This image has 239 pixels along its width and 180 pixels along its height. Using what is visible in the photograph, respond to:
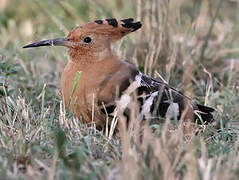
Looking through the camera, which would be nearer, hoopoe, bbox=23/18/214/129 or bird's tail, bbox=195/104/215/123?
hoopoe, bbox=23/18/214/129

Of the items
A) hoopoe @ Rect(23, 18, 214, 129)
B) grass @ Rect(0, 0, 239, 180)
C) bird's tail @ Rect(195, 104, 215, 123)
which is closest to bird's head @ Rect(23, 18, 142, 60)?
hoopoe @ Rect(23, 18, 214, 129)

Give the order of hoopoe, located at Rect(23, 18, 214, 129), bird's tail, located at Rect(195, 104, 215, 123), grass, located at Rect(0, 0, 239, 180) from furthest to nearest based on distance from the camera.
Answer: bird's tail, located at Rect(195, 104, 215, 123)
hoopoe, located at Rect(23, 18, 214, 129)
grass, located at Rect(0, 0, 239, 180)

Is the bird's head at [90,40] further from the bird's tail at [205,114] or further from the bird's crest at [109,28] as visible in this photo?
the bird's tail at [205,114]

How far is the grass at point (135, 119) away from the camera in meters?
2.00

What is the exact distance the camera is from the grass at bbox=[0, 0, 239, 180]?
2.00 meters

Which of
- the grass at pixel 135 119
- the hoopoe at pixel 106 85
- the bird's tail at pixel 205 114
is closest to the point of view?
the grass at pixel 135 119

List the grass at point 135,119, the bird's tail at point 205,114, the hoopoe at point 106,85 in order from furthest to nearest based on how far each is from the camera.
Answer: the bird's tail at point 205,114 → the hoopoe at point 106,85 → the grass at point 135,119

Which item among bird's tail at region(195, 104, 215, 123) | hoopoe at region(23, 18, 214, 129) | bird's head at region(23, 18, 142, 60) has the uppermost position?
bird's head at region(23, 18, 142, 60)

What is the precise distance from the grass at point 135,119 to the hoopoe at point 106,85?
0.36 ft

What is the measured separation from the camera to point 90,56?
304 centimetres

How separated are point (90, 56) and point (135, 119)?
2.45 feet

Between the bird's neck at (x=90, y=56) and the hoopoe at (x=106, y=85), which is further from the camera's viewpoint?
the bird's neck at (x=90, y=56)

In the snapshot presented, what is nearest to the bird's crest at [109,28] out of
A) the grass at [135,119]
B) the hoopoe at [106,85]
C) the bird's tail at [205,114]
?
the hoopoe at [106,85]

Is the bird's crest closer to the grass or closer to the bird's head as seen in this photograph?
the bird's head
